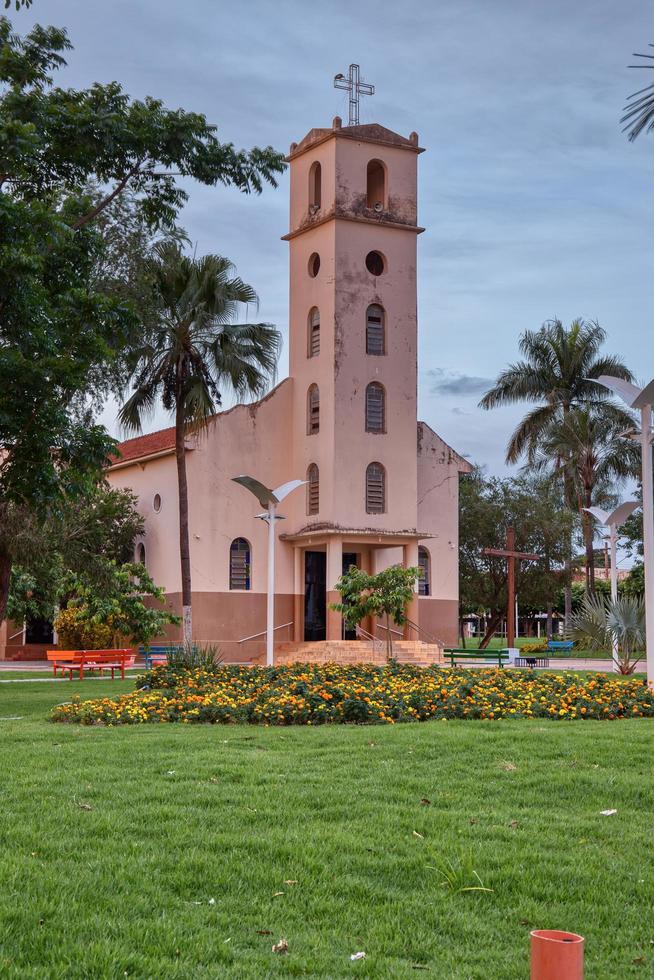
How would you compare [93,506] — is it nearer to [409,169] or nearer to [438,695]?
[409,169]

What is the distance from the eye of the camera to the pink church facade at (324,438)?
117 ft

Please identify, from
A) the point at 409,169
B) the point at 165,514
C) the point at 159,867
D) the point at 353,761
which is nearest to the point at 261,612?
the point at 165,514

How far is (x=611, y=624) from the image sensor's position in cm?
1969

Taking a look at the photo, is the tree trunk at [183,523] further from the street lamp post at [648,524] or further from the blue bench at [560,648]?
the blue bench at [560,648]

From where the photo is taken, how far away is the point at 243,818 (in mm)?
7293

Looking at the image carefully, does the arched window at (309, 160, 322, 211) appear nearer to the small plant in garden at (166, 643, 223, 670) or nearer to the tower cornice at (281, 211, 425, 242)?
the tower cornice at (281, 211, 425, 242)

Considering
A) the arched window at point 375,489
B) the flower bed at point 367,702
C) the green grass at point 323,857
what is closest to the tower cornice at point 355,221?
the arched window at point 375,489

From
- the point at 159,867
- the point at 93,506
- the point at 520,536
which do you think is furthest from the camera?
the point at 520,536

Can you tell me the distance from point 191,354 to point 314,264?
8.30 m

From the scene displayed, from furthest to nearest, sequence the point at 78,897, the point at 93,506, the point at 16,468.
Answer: the point at 93,506
the point at 16,468
the point at 78,897

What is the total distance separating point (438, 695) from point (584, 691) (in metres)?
2.10

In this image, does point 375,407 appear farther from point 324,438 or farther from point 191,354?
point 191,354

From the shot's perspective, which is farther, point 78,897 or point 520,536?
point 520,536

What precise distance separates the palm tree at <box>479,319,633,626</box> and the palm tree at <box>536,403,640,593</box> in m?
0.51
